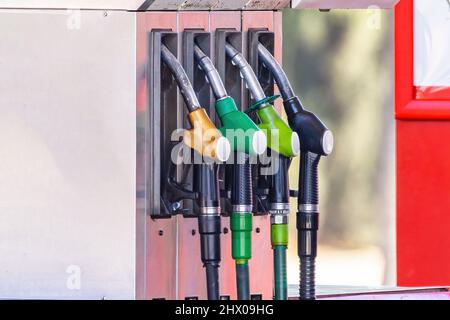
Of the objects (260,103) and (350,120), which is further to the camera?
(350,120)

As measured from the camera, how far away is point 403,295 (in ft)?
5.30

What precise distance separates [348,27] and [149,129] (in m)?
0.39

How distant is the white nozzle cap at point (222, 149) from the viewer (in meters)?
1.43

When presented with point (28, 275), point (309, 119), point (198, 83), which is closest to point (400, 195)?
point (309, 119)

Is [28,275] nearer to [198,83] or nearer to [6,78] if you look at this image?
[6,78]

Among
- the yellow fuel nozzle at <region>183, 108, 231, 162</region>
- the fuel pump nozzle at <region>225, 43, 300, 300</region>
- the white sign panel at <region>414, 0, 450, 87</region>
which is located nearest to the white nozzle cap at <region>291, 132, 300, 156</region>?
the fuel pump nozzle at <region>225, 43, 300, 300</region>

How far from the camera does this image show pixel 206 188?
1.46 meters

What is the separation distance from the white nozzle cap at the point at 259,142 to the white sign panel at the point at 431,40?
1.40 ft

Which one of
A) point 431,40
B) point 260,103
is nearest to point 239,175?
point 260,103

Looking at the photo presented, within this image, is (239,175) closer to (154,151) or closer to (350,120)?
(154,151)

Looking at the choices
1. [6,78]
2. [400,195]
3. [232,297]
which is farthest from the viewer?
[400,195]

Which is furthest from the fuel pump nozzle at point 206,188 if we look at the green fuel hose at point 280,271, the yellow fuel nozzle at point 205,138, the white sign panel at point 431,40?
the white sign panel at point 431,40

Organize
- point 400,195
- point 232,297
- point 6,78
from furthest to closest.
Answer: point 400,195, point 232,297, point 6,78

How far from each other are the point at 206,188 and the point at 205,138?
8 cm
